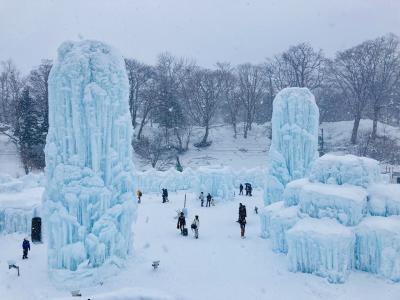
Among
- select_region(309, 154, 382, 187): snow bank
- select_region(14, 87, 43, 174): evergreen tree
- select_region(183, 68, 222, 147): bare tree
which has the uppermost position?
select_region(183, 68, 222, 147): bare tree

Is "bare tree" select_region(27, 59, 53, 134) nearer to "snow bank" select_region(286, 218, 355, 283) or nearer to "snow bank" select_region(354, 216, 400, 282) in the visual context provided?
"snow bank" select_region(286, 218, 355, 283)

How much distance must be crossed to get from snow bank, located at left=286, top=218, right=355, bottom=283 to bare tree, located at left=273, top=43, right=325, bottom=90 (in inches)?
1370

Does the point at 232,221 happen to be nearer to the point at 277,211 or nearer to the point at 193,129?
the point at 277,211

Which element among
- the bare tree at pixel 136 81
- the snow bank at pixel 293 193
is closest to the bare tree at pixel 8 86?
the bare tree at pixel 136 81

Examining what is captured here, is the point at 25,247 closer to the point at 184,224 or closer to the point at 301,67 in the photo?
the point at 184,224

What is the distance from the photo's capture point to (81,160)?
1191 centimetres

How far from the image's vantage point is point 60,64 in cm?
1202

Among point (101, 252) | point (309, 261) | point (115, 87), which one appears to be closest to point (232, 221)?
point (309, 261)

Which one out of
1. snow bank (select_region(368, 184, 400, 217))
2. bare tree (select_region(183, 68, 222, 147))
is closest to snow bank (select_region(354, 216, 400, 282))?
Result: snow bank (select_region(368, 184, 400, 217))

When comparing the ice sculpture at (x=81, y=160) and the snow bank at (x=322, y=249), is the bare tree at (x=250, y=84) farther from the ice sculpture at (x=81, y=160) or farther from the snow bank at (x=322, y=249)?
the ice sculpture at (x=81, y=160)

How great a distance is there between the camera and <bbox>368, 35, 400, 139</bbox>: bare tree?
1512 inches

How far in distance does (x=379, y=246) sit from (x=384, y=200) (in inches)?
70.2

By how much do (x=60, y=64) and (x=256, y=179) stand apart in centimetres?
2144

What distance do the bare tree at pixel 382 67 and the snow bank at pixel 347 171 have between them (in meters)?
27.5
